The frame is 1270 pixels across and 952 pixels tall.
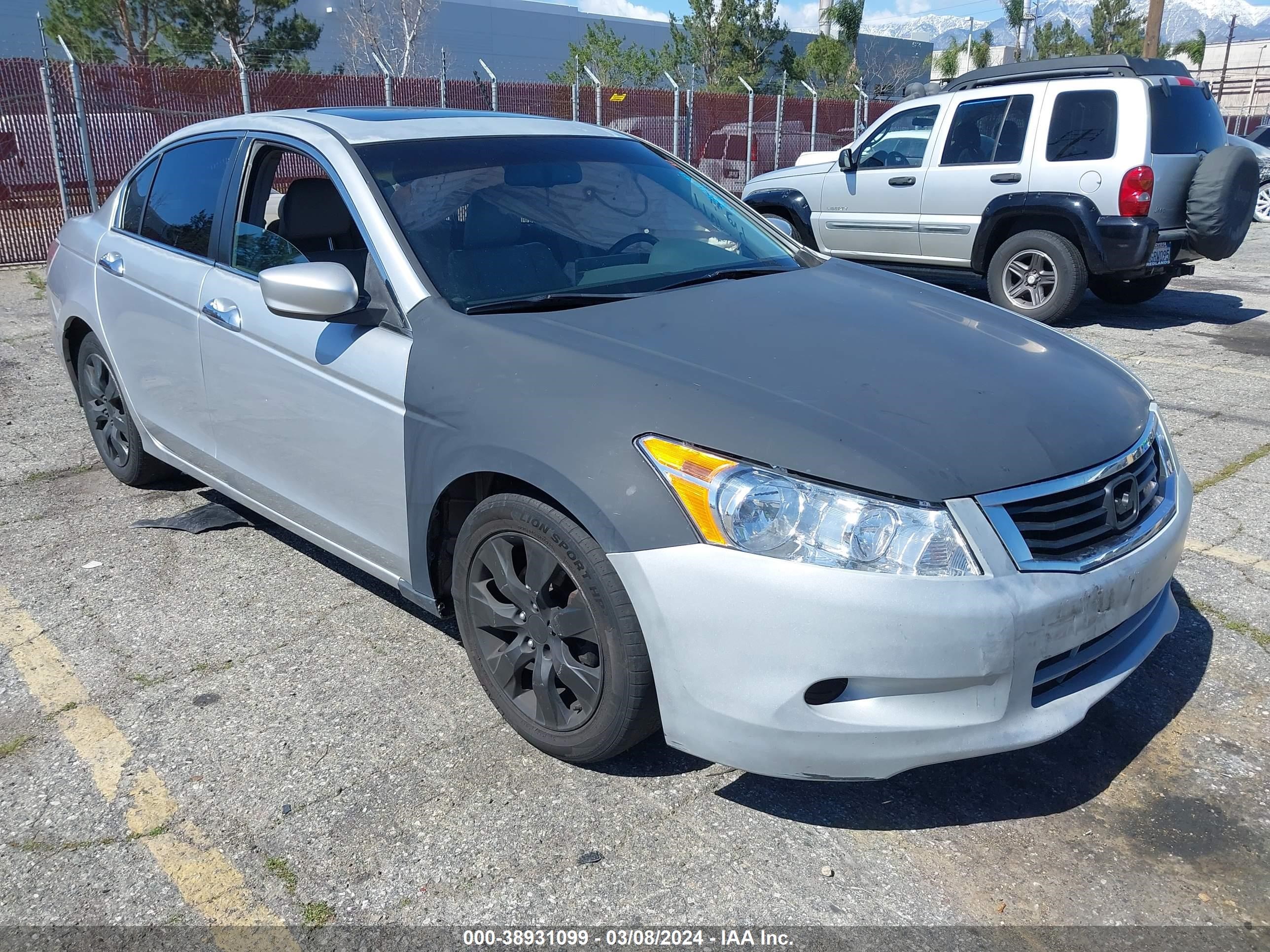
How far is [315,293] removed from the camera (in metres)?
2.97

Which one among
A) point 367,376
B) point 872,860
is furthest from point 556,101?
point 872,860

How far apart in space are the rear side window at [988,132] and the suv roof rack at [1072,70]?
26 centimetres

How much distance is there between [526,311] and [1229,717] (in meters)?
2.41

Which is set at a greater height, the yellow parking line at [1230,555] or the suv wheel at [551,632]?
the suv wheel at [551,632]

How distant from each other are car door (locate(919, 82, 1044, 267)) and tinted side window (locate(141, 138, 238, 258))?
661 centimetres

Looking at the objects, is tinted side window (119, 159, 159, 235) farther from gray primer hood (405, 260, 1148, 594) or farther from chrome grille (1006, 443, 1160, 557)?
chrome grille (1006, 443, 1160, 557)

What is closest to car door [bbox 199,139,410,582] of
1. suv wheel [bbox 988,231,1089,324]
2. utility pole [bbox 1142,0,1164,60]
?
suv wheel [bbox 988,231,1089,324]

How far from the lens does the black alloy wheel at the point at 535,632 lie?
262 cm

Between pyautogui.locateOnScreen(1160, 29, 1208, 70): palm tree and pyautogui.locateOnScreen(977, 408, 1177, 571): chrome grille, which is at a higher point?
pyautogui.locateOnScreen(1160, 29, 1208, 70): palm tree

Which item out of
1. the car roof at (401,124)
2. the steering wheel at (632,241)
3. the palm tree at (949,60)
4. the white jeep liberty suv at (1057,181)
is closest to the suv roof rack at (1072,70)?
the white jeep liberty suv at (1057,181)

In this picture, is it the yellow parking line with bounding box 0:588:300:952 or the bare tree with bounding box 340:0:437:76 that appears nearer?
the yellow parking line with bounding box 0:588:300:952

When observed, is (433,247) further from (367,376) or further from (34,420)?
(34,420)

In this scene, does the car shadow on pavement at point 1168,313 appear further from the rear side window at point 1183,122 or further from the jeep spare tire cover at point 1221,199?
the rear side window at point 1183,122

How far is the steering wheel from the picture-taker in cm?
344
